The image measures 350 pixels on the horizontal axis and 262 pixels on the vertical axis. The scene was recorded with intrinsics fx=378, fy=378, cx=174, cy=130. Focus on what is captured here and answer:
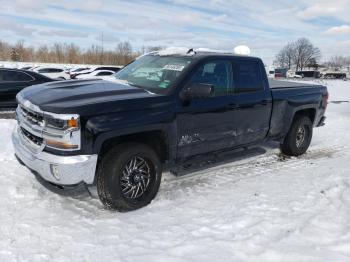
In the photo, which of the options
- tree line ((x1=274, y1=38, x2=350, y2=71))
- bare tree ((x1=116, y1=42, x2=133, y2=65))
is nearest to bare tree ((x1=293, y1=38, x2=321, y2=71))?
tree line ((x1=274, y1=38, x2=350, y2=71))

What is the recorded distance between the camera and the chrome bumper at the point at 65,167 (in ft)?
12.2

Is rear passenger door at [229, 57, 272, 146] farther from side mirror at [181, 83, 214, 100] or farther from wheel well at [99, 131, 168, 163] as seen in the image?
wheel well at [99, 131, 168, 163]

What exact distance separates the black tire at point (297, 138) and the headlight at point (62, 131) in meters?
4.25

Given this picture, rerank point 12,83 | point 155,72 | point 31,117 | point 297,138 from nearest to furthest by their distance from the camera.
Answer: point 31,117
point 155,72
point 297,138
point 12,83

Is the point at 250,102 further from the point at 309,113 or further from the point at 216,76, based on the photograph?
the point at 309,113

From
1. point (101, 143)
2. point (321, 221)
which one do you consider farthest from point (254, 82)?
point (101, 143)

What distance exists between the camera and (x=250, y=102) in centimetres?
548

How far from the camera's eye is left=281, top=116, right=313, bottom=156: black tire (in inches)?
266

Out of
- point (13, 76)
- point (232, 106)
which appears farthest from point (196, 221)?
point (13, 76)

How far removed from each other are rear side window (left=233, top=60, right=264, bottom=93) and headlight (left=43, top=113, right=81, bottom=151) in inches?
98.4

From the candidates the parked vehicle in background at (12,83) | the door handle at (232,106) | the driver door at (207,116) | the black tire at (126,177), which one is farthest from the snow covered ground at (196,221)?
the parked vehicle in background at (12,83)

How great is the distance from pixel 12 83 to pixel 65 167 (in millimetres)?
7115

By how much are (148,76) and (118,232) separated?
213cm

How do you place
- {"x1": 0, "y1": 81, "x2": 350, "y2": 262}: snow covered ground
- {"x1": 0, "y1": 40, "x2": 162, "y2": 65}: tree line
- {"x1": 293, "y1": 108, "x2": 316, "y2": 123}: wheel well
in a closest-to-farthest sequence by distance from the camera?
{"x1": 0, "y1": 81, "x2": 350, "y2": 262}: snow covered ground, {"x1": 293, "y1": 108, "x2": 316, "y2": 123}: wheel well, {"x1": 0, "y1": 40, "x2": 162, "y2": 65}: tree line
